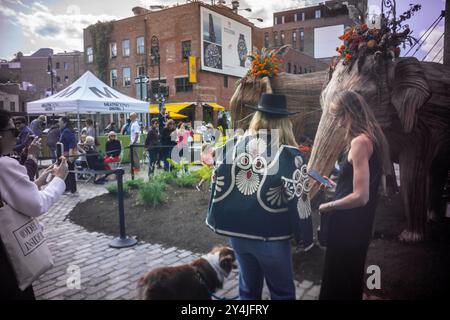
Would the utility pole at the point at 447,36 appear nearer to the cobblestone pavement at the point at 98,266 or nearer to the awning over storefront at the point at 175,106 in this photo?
the cobblestone pavement at the point at 98,266

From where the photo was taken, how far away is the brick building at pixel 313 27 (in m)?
3.19

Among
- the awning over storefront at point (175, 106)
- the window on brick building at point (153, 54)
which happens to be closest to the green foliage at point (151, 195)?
the window on brick building at point (153, 54)

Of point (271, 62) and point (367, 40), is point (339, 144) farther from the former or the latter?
point (271, 62)

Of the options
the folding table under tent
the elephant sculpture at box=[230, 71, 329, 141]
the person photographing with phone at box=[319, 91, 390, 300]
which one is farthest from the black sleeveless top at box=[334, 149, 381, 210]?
the folding table under tent

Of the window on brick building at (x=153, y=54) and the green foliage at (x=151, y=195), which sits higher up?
the window on brick building at (x=153, y=54)

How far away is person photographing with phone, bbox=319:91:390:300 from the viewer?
210cm

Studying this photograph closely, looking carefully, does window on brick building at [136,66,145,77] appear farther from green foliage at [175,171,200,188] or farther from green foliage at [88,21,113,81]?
green foliage at [175,171,200,188]

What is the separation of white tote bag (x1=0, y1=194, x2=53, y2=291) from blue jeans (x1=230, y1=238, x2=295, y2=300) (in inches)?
50.8

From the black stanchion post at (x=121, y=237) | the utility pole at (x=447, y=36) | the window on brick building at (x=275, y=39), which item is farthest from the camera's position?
the black stanchion post at (x=121, y=237)

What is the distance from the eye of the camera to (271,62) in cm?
383

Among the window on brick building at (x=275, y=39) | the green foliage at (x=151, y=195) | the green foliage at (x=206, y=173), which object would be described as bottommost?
the green foliage at (x=151, y=195)

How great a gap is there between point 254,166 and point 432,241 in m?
2.25

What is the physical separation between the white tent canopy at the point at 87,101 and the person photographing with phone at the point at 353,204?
7219mm

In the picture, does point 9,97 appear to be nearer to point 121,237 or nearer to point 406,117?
point 121,237
